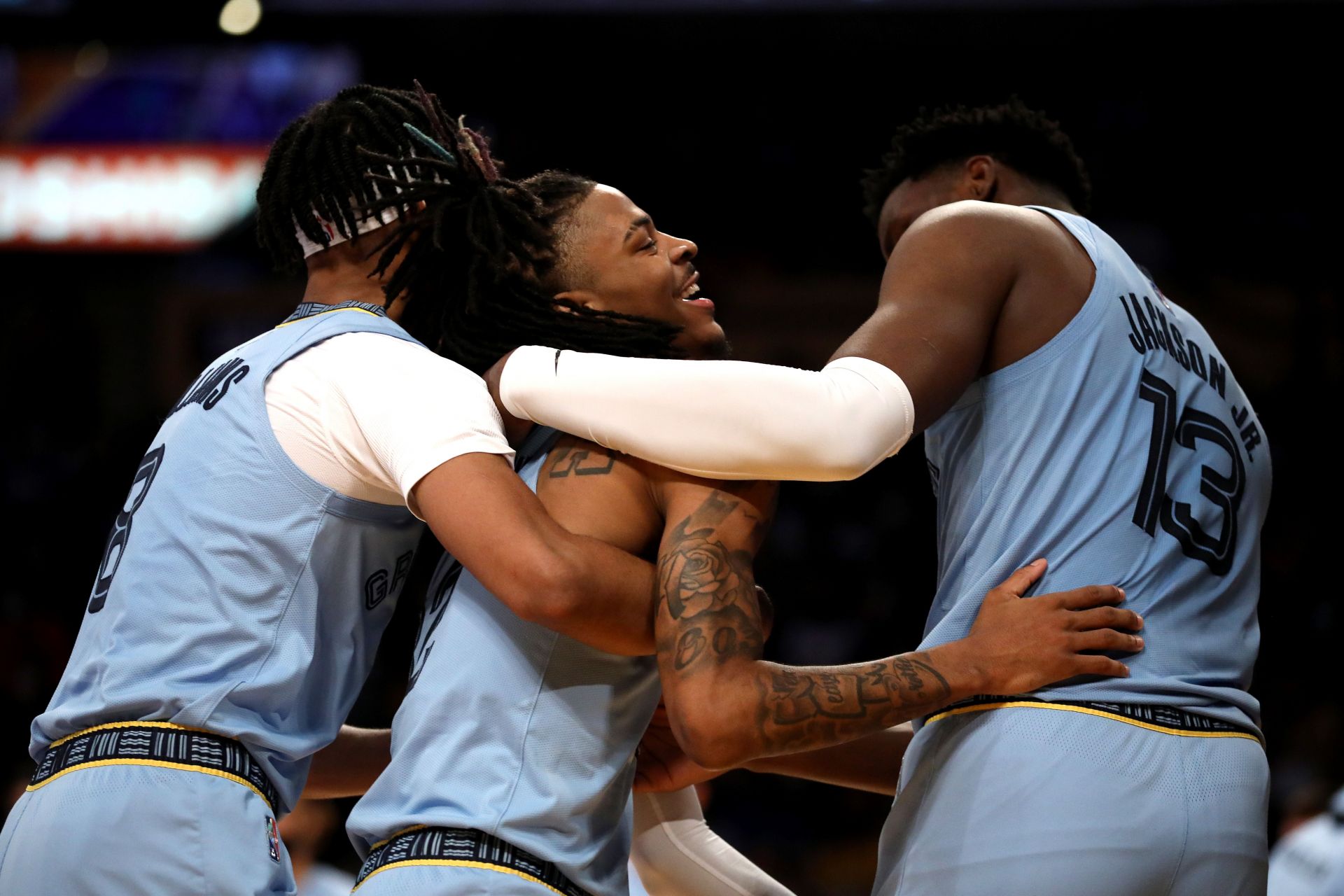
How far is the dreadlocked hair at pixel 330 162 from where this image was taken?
2.54 m

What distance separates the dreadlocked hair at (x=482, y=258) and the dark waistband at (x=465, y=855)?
82cm

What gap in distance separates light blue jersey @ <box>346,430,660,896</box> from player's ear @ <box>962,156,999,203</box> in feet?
4.61

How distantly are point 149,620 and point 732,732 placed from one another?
0.94 m

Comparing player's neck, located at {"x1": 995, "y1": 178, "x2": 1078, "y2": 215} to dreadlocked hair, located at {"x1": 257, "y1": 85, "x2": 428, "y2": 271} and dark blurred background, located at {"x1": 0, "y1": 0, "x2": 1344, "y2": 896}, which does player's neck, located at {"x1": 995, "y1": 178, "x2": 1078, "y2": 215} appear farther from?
dark blurred background, located at {"x1": 0, "y1": 0, "x2": 1344, "y2": 896}

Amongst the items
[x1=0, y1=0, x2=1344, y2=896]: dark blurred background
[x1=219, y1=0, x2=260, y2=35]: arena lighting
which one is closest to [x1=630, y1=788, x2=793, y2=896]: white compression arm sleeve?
[x1=0, y1=0, x2=1344, y2=896]: dark blurred background

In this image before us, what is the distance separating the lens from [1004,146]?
3096 mm

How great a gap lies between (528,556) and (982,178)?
5.14ft

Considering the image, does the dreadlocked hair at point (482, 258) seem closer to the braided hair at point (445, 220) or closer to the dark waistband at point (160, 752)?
the braided hair at point (445, 220)

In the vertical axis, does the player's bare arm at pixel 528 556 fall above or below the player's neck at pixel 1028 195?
below

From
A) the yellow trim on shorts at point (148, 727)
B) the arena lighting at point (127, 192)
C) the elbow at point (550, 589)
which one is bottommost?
the arena lighting at point (127, 192)

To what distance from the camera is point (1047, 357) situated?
229 cm

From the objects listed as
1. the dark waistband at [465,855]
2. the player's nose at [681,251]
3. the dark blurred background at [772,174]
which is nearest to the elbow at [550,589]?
the dark waistband at [465,855]

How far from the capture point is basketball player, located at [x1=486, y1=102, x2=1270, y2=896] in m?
2.09

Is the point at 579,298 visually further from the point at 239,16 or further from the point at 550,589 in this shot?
the point at 239,16
